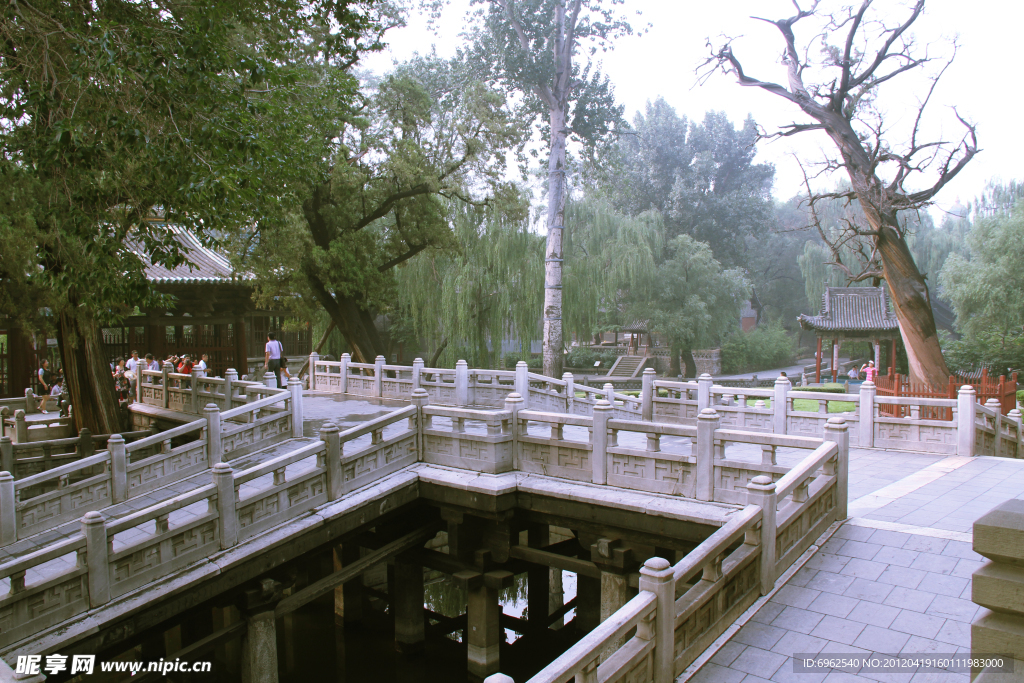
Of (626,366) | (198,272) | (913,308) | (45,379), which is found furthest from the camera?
(626,366)

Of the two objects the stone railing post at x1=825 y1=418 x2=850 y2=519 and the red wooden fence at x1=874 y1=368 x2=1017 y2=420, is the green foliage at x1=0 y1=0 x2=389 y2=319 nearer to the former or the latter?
the stone railing post at x1=825 y1=418 x2=850 y2=519

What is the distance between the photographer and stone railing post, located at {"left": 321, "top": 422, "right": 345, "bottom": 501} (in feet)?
25.8

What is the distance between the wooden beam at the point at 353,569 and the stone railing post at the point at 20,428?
8.50m

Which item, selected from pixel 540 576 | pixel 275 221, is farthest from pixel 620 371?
pixel 275 221

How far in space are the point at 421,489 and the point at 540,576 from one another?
12.5 ft

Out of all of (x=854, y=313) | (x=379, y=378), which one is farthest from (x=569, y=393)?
(x=854, y=313)

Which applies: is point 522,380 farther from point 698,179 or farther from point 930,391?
point 698,179

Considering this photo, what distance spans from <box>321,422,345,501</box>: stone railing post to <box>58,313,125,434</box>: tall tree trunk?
7.43 metres

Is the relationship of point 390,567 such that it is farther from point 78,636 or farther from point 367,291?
point 367,291

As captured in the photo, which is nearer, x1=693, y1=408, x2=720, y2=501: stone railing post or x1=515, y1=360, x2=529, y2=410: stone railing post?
x1=693, y1=408, x2=720, y2=501: stone railing post

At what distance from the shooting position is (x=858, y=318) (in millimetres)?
22938

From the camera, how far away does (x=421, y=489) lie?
8.50 m

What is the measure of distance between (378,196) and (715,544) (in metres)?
15.9

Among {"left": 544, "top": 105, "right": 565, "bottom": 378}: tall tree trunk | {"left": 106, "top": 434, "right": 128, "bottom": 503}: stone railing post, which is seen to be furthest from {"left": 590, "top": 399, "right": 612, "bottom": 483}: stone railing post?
{"left": 544, "top": 105, "right": 565, "bottom": 378}: tall tree trunk
